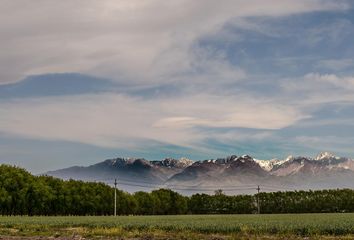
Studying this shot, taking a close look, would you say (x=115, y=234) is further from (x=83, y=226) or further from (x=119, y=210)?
(x=119, y=210)

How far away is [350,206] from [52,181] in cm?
9684

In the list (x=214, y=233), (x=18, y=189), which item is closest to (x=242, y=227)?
(x=214, y=233)

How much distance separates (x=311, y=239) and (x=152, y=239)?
13.4 metres

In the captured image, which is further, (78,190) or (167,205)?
(167,205)

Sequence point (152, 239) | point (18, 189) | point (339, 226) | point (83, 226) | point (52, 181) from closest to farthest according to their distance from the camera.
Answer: point (152, 239) → point (339, 226) → point (83, 226) → point (18, 189) → point (52, 181)

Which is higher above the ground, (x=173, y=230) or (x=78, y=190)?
(x=78, y=190)

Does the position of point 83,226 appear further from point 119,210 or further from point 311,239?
point 119,210

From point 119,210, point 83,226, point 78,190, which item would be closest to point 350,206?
point 119,210

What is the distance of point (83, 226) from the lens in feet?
230

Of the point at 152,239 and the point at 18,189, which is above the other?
the point at 18,189

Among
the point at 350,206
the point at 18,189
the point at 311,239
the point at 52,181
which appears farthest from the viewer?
the point at 350,206

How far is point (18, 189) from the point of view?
531 ft

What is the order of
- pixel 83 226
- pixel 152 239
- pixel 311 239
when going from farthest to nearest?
pixel 83 226 < pixel 152 239 < pixel 311 239

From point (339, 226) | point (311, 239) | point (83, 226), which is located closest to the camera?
point (311, 239)
